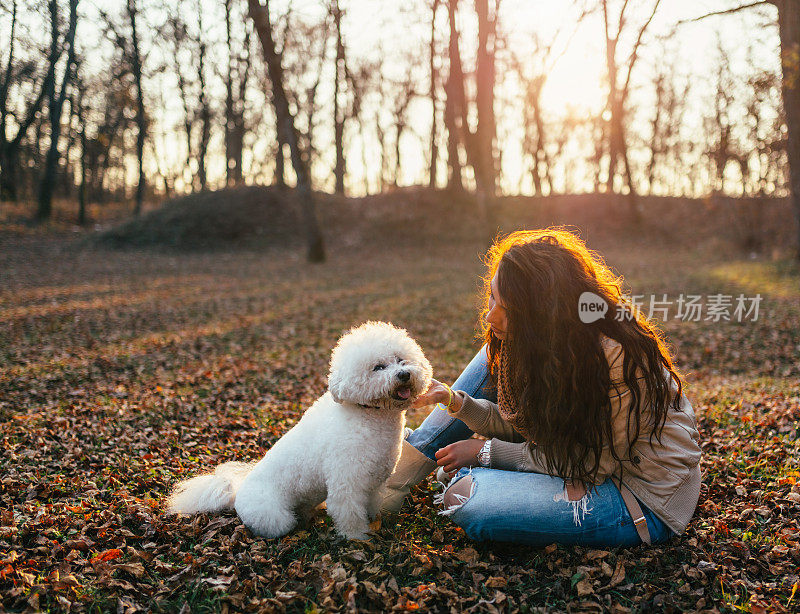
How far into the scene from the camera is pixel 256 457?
4750 millimetres

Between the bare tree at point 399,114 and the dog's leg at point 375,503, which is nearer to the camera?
the dog's leg at point 375,503

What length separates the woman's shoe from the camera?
357 centimetres

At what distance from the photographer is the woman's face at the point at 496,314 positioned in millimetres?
2922

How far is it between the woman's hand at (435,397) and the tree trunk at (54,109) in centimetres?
2243

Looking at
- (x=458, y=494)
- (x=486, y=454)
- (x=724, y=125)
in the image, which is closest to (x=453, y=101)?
(x=724, y=125)

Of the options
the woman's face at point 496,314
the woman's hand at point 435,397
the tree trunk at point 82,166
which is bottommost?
the woman's hand at point 435,397

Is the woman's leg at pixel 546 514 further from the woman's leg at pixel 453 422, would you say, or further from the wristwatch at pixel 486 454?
the woman's leg at pixel 453 422

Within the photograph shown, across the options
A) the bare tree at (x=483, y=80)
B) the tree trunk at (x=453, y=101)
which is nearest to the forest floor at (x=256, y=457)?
the bare tree at (x=483, y=80)

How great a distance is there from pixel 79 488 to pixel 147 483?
428 millimetres

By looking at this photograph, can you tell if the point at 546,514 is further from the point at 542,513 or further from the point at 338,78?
the point at 338,78

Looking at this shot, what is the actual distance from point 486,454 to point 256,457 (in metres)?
2.33

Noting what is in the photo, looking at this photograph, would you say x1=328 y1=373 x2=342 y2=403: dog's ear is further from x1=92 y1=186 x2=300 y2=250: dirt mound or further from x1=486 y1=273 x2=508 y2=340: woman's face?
x1=92 y1=186 x2=300 y2=250: dirt mound

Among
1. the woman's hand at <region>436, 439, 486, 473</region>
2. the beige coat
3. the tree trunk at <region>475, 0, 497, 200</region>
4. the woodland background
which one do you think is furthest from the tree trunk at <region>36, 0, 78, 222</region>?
the beige coat

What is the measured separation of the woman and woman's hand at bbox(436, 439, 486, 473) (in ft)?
0.49
